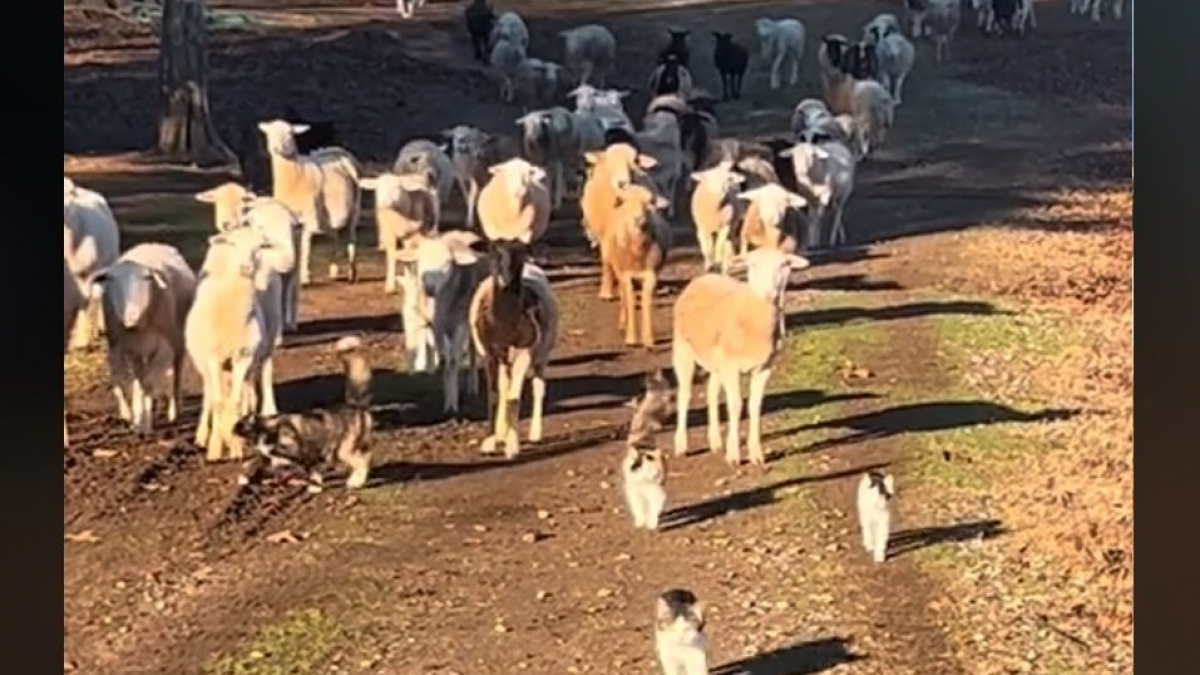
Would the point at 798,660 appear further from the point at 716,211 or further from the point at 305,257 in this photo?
the point at 305,257

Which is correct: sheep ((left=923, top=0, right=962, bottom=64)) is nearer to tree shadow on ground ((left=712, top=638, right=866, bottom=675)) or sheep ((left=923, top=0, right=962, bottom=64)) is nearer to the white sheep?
the white sheep

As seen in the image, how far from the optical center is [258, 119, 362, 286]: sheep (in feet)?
6.64

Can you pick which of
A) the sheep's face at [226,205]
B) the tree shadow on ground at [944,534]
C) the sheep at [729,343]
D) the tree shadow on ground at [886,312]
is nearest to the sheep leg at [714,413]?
the sheep at [729,343]

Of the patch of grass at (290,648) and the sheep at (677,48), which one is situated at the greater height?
the sheep at (677,48)

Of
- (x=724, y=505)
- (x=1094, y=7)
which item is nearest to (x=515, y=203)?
(x=724, y=505)

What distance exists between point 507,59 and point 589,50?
3.6 inches

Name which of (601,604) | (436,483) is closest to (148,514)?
(436,483)

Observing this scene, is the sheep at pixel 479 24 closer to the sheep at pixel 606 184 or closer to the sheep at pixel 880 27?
the sheep at pixel 606 184

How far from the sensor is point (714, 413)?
2.05 m

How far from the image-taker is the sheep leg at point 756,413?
205 cm

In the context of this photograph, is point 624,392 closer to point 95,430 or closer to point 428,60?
point 428,60

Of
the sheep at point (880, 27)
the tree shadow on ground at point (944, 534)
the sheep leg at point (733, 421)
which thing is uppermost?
the sheep at point (880, 27)
